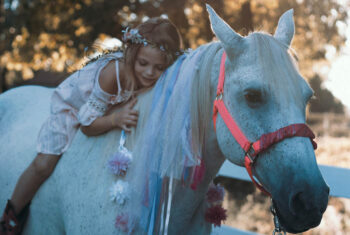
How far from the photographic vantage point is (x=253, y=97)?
4.48ft

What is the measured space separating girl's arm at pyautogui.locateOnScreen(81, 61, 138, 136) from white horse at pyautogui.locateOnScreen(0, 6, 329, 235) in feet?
0.18

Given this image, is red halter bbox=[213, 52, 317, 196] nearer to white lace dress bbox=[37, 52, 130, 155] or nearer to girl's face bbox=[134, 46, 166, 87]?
girl's face bbox=[134, 46, 166, 87]

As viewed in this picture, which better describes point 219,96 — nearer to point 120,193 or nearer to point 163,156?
point 163,156

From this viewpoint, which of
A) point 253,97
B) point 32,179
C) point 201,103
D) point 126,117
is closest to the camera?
point 253,97

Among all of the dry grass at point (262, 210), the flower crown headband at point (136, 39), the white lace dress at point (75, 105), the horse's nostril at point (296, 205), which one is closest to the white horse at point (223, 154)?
the horse's nostril at point (296, 205)

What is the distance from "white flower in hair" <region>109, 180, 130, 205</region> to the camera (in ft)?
5.39

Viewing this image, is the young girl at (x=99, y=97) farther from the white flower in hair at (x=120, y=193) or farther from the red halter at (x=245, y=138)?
the red halter at (x=245, y=138)

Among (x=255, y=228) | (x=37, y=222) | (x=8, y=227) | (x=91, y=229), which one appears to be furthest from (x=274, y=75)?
(x=255, y=228)

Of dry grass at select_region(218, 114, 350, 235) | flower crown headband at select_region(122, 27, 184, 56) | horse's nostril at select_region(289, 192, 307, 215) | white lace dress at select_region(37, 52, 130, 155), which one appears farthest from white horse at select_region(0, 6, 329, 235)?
dry grass at select_region(218, 114, 350, 235)

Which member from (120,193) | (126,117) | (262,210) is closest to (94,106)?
(126,117)

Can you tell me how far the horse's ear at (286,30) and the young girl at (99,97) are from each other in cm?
67

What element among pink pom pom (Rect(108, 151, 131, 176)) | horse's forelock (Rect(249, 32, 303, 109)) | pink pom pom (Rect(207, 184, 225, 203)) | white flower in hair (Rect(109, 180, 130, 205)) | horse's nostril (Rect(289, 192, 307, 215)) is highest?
horse's forelock (Rect(249, 32, 303, 109))

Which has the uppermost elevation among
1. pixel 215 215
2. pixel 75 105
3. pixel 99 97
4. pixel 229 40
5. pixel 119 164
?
pixel 229 40

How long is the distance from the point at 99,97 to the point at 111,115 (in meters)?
0.15
